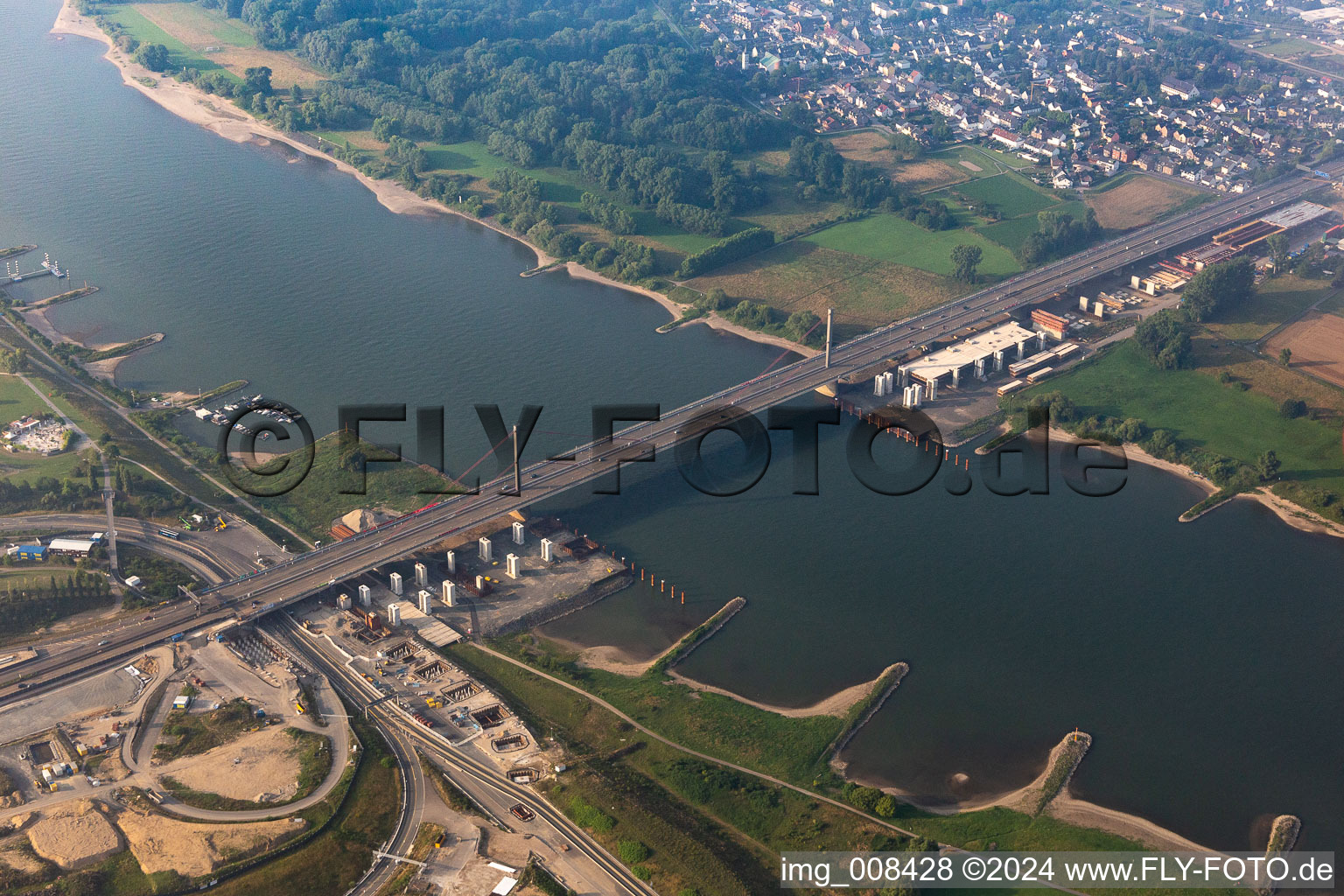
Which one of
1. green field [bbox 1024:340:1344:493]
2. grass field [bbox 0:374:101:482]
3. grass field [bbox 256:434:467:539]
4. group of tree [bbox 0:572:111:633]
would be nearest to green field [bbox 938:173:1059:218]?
green field [bbox 1024:340:1344:493]

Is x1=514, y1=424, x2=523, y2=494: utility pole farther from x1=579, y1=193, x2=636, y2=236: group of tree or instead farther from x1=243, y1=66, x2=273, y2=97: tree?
x1=243, y1=66, x2=273, y2=97: tree

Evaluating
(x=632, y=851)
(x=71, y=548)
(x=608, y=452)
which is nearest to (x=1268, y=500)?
(x=608, y=452)

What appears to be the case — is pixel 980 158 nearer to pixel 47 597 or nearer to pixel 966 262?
pixel 966 262

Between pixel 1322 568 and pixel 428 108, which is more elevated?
pixel 428 108

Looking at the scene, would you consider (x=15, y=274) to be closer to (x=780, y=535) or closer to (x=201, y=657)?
(x=201, y=657)

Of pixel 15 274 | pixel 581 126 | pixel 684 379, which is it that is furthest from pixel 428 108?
pixel 684 379

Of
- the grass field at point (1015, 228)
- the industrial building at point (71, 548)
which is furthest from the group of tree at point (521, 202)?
the industrial building at point (71, 548)

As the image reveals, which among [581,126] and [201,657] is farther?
[581,126]

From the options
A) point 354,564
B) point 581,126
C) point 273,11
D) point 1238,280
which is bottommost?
point 354,564
